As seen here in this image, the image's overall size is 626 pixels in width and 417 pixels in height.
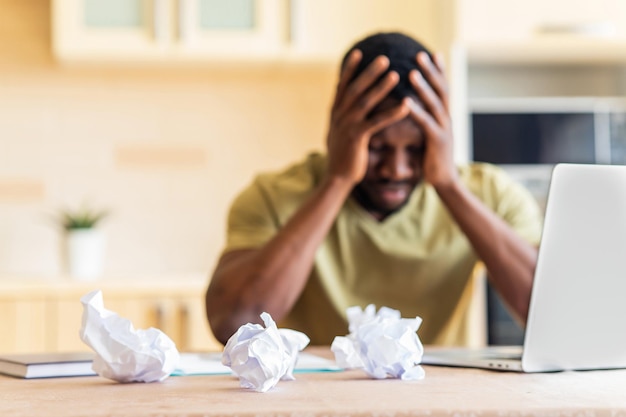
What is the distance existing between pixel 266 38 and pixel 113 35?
1.52ft

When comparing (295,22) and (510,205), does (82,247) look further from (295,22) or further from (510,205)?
(510,205)

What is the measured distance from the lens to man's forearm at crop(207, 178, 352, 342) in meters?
1.63

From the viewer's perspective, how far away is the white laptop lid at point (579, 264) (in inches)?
35.9

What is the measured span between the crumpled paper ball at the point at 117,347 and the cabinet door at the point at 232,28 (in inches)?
83.7

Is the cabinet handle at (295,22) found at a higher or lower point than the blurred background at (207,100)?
higher

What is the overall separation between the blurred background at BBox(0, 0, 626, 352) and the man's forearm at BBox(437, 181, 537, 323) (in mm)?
1201

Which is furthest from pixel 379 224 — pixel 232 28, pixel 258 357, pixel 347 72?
pixel 232 28

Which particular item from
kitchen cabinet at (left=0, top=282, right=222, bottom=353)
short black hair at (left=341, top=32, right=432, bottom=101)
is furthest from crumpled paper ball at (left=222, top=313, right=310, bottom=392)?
kitchen cabinet at (left=0, top=282, right=222, bottom=353)

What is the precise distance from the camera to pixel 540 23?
2916mm

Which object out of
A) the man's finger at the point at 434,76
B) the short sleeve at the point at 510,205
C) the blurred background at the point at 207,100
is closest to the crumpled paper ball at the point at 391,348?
the man's finger at the point at 434,76

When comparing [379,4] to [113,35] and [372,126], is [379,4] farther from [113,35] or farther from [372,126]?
[372,126]

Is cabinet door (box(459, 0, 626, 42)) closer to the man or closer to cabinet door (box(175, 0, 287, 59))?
cabinet door (box(175, 0, 287, 59))

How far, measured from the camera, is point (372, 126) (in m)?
1.62

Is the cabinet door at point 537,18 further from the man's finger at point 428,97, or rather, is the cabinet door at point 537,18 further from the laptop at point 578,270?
the laptop at point 578,270
